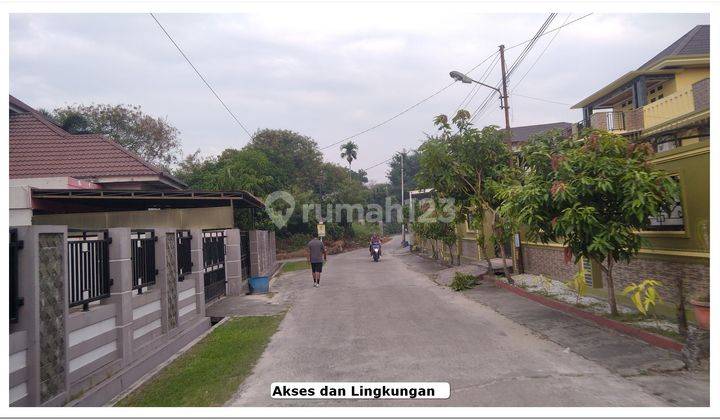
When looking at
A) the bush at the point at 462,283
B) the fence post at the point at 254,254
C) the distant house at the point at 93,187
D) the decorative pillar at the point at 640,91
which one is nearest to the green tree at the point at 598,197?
the bush at the point at 462,283

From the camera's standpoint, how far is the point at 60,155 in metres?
17.1

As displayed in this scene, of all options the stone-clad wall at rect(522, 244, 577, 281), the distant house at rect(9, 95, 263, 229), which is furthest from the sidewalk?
the distant house at rect(9, 95, 263, 229)

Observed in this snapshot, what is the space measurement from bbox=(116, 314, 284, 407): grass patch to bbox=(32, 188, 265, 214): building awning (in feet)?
14.9

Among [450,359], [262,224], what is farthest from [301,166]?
[450,359]

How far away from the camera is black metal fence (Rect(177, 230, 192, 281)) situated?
9303mm

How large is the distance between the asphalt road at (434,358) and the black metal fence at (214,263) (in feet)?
7.33

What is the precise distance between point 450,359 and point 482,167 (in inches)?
344

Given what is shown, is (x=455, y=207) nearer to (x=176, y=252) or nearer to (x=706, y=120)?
(x=706, y=120)

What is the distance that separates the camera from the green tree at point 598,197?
24.1ft

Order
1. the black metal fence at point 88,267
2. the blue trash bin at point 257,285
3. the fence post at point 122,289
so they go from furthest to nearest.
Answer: the blue trash bin at point 257,285
the fence post at point 122,289
the black metal fence at point 88,267

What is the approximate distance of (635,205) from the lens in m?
7.11

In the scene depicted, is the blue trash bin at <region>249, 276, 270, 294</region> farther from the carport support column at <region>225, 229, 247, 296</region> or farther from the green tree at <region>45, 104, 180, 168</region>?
the green tree at <region>45, 104, 180, 168</region>

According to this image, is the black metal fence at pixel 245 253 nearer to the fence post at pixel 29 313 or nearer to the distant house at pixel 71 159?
the distant house at pixel 71 159
